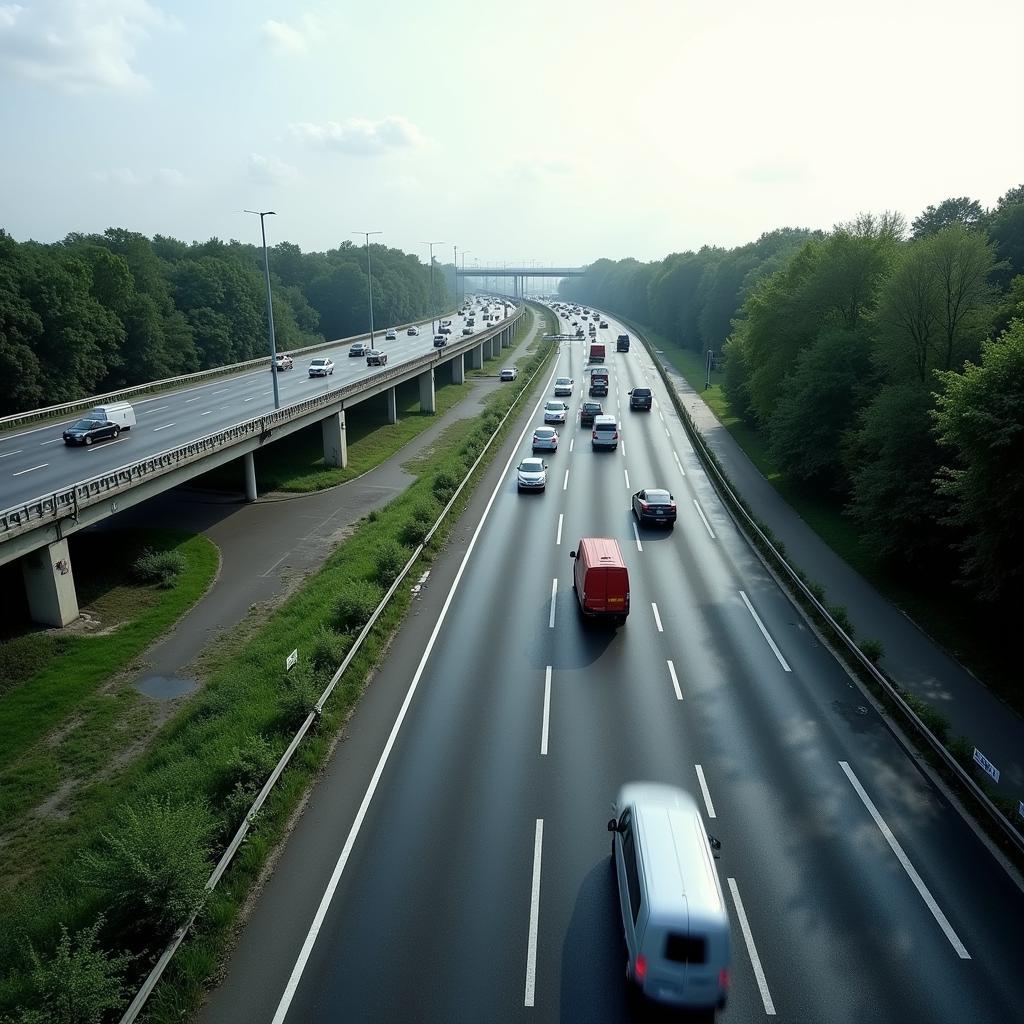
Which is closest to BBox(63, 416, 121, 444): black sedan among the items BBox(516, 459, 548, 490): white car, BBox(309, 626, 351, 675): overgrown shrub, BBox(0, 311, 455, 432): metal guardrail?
BBox(0, 311, 455, 432): metal guardrail

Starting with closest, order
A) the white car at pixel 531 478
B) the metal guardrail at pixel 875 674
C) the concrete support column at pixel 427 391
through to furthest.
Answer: the metal guardrail at pixel 875 674 → the white car at pixel 531 478 → the concrete support column at pixel 427 391

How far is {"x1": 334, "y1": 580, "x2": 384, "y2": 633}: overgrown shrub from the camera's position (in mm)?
25156

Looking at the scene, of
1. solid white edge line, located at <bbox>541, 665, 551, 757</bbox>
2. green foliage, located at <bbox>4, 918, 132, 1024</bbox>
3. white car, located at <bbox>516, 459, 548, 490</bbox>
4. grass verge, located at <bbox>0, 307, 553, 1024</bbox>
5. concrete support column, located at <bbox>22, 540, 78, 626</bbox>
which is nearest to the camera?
green foliage, located at <bbox>4, 918, 132, 1024</bbox>

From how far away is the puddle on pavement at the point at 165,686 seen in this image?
25.1m

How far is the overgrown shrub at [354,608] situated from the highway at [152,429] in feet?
48.1

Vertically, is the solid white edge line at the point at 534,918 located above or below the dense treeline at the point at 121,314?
below

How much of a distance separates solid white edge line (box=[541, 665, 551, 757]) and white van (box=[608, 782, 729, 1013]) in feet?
20.7

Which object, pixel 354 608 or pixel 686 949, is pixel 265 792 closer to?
pixel 686 949

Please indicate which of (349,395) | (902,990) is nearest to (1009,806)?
(902,990)

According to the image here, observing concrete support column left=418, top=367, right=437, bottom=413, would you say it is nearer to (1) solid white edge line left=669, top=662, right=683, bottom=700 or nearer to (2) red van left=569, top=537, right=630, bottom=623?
(2) red van left=569, top=537, right=630, bottom=623

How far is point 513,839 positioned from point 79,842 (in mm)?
10877

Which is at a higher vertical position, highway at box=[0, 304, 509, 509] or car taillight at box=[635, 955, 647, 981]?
highway at box=[0, 304, 509, 509]

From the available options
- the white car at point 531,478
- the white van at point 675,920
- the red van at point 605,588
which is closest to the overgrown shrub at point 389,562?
the red van at point 605,588

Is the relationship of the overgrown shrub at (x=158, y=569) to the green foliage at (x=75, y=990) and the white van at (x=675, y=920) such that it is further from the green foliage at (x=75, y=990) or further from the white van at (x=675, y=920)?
the white van at (x=675, y=920)
